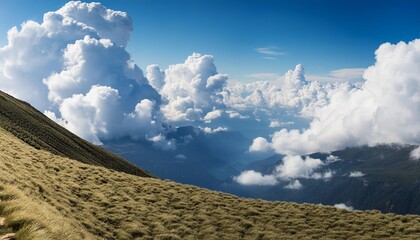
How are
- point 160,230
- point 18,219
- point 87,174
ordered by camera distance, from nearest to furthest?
point 18,219, point 160,230, point 87,174

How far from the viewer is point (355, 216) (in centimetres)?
3139

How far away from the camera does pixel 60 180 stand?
107 feet

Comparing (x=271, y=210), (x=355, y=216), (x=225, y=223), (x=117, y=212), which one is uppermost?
(x=355, y=216)

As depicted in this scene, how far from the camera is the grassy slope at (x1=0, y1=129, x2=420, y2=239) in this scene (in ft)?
76.2

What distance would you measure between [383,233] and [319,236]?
521 cm

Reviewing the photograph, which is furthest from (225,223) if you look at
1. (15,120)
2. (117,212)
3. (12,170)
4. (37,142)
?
(15,120)

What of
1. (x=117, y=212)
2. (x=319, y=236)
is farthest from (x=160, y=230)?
(x=319, y=236)

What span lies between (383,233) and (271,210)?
981 centimetres

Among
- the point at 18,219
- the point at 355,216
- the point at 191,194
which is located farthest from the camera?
the point at 191,194

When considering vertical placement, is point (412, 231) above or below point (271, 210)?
above

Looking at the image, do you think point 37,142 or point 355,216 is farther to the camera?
point 37,142

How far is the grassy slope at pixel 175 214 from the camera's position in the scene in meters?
23.2

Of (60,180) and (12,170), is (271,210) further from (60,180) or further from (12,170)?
(12,170)

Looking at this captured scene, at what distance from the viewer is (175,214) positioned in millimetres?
29406
